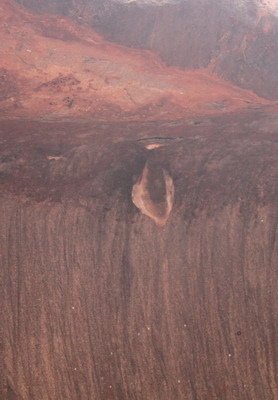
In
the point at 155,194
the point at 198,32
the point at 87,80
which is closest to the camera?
the point at 155,194

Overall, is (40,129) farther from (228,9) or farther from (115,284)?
(228,9)

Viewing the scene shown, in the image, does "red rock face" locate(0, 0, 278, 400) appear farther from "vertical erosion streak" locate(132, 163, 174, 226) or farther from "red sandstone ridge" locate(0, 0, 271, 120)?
"red sandstone ridge" locate(0, 0, 271, 120)

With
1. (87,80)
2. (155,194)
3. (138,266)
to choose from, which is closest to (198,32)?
(87,80)

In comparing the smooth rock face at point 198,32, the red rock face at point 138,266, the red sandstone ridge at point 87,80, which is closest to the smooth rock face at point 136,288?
the red rock face at point 138,266

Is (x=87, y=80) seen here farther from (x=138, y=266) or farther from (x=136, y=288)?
(x=136, y=288)

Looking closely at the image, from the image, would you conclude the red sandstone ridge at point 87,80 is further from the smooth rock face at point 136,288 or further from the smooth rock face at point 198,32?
the smooth rock face at point 136,288

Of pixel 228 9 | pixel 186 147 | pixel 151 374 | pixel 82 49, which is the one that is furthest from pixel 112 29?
pixel 151 374
